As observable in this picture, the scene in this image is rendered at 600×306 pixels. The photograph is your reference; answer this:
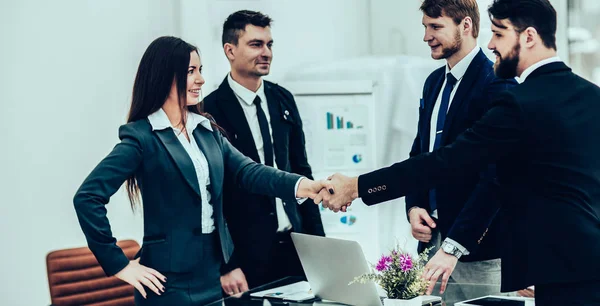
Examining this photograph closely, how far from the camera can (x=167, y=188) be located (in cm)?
267

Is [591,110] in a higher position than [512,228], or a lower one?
higher

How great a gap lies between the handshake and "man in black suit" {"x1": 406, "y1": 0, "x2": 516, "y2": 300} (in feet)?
1.05

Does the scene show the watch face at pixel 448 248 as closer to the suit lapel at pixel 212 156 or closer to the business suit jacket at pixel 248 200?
the suit lapel at pixel 212 156

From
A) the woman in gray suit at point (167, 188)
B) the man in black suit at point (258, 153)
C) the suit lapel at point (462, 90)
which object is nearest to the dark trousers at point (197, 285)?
the woman in gray suit at point (167, 188)

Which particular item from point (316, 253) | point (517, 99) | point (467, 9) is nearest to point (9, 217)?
point (316, 253)

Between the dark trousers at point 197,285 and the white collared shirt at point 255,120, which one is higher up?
the white collared shirt at point 255,120

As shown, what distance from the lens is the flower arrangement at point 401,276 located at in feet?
7.50

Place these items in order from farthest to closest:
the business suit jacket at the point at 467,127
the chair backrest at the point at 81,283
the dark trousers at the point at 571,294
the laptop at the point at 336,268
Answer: the chair backrest at the point at 81,283 → the business suit jacket at the point at 467,127 → the laptop at the point at 336,268 → the dark trousers at the point at 571,294

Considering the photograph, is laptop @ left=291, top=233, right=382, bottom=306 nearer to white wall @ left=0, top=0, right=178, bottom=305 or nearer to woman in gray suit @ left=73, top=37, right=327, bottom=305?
woman in gray suit @ left=73, top=37, right=327, bottom=305

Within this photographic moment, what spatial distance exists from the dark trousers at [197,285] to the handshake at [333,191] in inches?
19.0

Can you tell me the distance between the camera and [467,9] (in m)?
3.15

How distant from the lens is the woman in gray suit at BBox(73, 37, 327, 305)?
2.53 m

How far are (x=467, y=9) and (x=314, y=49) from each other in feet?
8.51

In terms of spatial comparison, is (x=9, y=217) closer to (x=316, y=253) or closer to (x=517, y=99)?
(x=316, y=253)
